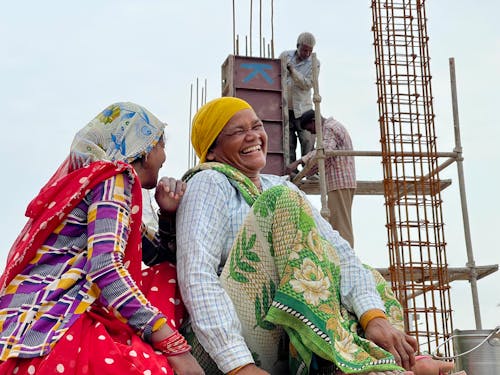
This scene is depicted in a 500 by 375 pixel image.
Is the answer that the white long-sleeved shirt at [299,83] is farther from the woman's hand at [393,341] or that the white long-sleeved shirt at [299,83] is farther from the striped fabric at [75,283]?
the striped fabric at [75,283]

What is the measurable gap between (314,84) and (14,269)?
23.8 feet

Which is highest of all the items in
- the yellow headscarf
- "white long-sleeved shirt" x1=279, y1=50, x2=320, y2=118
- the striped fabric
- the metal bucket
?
"white long-sleeved shirt" x1=279, y1=50, x2=320, y2=118

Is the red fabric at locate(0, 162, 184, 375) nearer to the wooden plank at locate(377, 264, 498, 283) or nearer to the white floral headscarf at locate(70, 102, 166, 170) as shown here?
the white floral headscarf at locate(70, 102, 166, 170)

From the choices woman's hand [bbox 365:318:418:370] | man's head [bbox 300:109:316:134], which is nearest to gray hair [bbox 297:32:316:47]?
man's head [bbox 300:109:316:134]

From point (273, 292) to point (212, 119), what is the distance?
84cm

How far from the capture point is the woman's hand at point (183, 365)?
5.90ft

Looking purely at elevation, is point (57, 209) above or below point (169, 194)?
below

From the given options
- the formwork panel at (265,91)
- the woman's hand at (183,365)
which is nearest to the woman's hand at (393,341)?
the woman's hand at (183,365)

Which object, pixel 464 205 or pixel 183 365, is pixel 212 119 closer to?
pixel 183 365

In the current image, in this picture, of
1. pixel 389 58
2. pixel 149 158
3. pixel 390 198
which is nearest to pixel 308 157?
pixel 390 198

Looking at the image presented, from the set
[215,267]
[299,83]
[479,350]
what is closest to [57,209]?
[215,267]

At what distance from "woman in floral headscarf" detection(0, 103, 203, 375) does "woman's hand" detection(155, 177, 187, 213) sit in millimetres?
278

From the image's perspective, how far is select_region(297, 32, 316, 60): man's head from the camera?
29.2 feet

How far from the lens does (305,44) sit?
9.03 m
